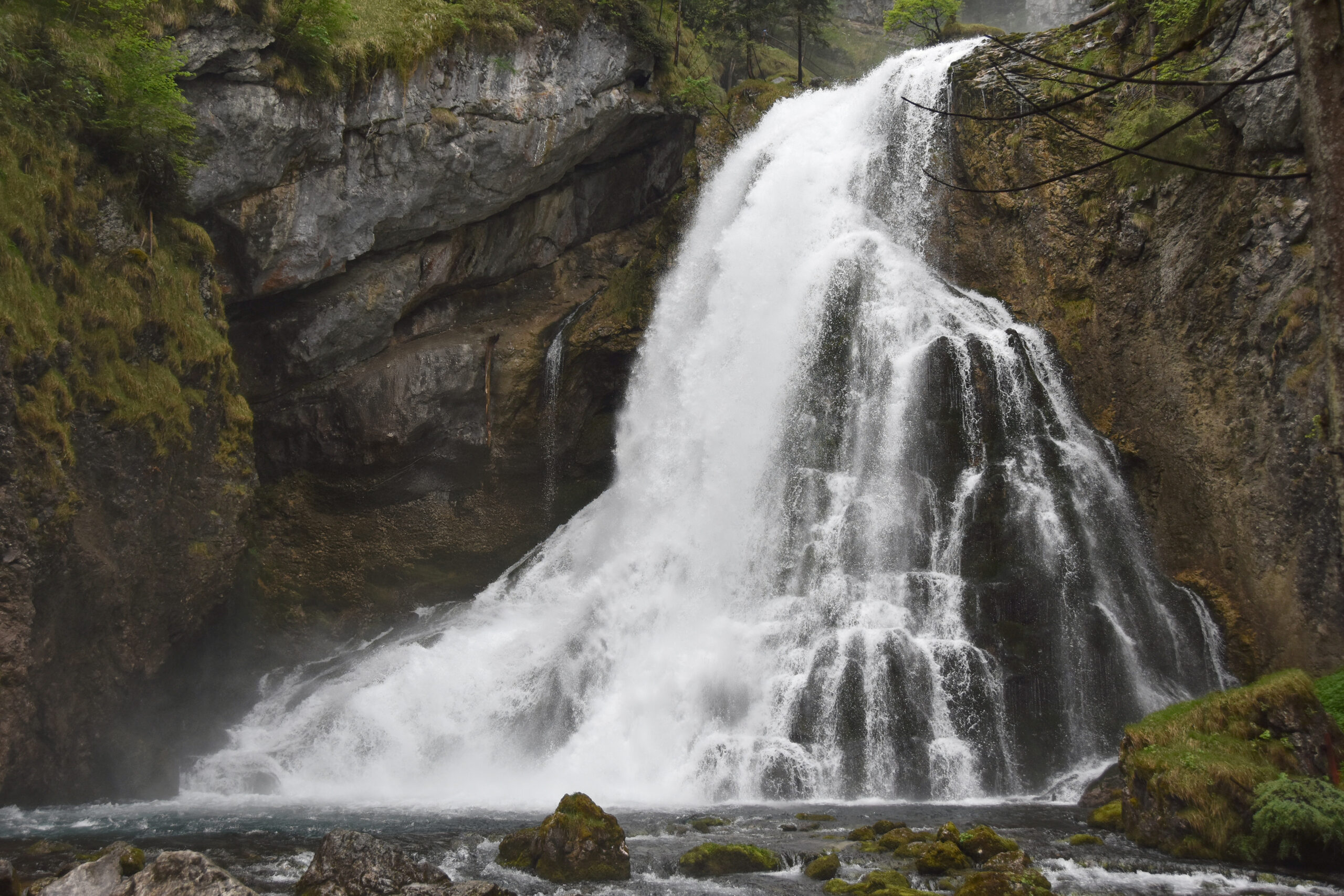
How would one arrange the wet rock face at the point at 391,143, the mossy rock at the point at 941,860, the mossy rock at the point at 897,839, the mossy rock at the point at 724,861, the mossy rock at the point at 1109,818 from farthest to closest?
1. the wet rock face at the point at 391,143
2. the mossy rock at the point at 1109,818
3. the mossy rock at the point at 897,839
4. the mossy rock at the point at 724,861
5. the mossy rock at the point at 941,860

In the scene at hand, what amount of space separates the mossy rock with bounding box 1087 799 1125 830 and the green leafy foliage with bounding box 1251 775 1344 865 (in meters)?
1.91

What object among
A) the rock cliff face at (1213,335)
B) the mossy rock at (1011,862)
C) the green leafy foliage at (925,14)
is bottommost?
the mossy rock at (1011,862)

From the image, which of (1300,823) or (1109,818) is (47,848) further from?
(1300,823)

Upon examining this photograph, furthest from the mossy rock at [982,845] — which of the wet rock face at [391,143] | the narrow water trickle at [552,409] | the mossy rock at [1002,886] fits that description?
the wet rock face at [391,143]

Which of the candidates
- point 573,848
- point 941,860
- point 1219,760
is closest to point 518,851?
point 573,848

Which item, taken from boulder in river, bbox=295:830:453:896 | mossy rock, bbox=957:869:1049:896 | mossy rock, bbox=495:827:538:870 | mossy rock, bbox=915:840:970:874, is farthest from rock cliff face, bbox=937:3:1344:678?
boulder in river, bbox=295:830:453:896

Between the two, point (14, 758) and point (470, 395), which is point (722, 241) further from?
point (14, 758)

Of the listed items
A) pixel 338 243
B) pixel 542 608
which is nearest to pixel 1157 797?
pixel 542 608

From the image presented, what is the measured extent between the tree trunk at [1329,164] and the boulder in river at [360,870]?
8404 millimetres

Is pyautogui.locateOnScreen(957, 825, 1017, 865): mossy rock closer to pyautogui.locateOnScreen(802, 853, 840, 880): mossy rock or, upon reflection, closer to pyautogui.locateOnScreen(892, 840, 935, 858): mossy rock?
pyautogui.locateOnScreen(892, 840, 935, 858): mossy rock

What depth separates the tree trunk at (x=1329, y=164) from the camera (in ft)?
14.7

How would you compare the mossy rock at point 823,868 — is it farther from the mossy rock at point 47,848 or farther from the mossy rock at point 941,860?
the mossy rock at point 47,848

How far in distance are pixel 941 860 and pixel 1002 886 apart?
1.34 metres

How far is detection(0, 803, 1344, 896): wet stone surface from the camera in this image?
9281 mm
